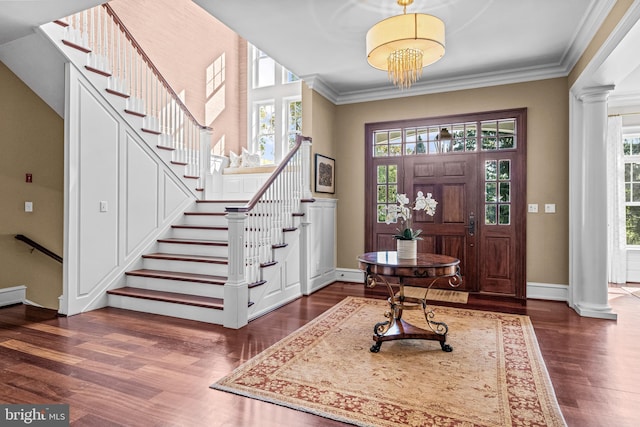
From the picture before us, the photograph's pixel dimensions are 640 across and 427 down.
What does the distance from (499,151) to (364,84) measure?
2.15 meters

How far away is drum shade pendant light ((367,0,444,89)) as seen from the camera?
9.13ft

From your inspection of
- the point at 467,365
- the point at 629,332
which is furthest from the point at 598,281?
the point at 467,365

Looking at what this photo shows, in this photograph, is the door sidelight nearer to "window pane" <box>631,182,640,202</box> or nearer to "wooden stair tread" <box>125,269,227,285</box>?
"window pane" <box>631,182,640,202</box>

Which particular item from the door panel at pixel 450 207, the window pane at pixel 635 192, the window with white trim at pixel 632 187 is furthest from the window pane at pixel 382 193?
the window pane at pixel 635 192

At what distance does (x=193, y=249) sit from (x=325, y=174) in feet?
7.18

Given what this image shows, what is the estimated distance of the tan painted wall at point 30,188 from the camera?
4.32m

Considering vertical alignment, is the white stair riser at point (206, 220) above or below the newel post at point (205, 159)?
below

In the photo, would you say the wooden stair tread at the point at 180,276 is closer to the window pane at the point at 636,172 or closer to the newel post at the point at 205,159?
the newel post at the point at 205,159

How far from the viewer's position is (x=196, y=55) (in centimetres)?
698

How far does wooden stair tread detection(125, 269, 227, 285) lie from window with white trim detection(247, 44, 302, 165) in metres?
3.56

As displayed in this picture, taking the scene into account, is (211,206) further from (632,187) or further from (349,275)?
(632,187)

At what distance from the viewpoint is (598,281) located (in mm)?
4105

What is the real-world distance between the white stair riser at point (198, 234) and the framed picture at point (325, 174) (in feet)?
4.93

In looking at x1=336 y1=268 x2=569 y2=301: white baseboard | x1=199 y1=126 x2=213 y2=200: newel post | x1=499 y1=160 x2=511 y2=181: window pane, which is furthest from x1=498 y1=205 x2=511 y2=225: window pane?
x1=199 y1=126 x2=213 y2=200: newel post
